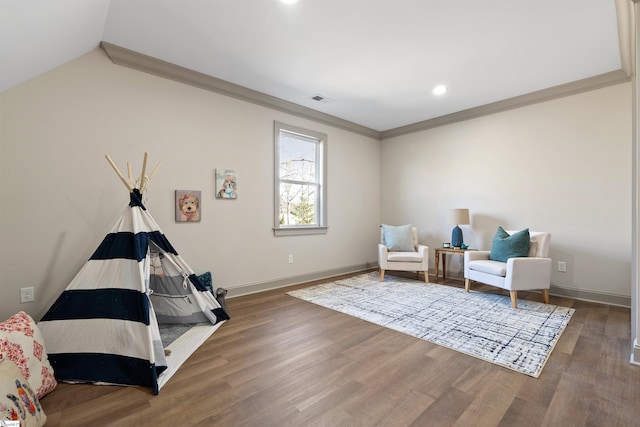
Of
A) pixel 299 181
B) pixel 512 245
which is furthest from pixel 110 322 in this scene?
pixel 512 245

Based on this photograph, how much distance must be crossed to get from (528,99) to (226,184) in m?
4.00

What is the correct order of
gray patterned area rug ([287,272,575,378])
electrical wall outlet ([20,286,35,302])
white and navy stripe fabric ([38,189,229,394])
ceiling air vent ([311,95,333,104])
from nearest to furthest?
white and navy stripe fabric ([38,189,229,394]) → gray patterned area rug ([287,272,575,378]) → electrical wall outlet ([20,286,35,302]) → ceiling air vent ([311,95,333,104])

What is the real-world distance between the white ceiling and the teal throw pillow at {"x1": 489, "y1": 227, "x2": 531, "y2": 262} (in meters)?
1.83

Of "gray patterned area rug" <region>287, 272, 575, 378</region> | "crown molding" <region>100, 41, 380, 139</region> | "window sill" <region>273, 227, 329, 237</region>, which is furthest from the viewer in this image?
"window sill" <region>273, 227, 329, 237</region>

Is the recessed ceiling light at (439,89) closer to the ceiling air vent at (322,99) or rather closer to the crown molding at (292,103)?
the crown molding at (292,103)

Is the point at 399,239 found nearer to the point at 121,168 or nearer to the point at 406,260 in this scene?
the point at 406,260

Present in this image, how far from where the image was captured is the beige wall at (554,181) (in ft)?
10.3

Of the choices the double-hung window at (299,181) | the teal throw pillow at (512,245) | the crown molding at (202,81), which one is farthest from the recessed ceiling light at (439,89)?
the teal throw pillow at (512,245)

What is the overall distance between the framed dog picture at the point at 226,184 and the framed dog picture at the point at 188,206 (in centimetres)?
25

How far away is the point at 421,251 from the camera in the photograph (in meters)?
4.12

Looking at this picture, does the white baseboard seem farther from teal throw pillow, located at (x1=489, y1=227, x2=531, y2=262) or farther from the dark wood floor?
teal throw pillow, located at (x1=489, y1=227, x2=531, y2=262)

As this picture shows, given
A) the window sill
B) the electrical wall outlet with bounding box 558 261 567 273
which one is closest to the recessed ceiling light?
the window sill

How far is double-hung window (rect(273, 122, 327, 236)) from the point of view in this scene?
3.96m

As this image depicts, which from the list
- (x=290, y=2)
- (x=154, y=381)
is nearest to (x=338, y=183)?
(x=290, y=2)
